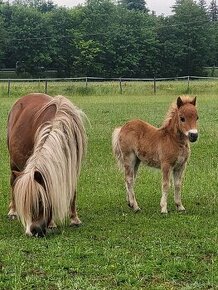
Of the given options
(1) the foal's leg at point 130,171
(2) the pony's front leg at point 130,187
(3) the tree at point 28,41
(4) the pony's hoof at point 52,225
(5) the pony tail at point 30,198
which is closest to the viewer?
(5) the pony tail at point 30,198

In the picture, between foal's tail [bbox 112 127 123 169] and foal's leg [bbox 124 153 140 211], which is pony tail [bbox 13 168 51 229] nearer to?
foal's leg [bbox 124 153 140 211]

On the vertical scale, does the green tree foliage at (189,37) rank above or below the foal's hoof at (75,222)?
above

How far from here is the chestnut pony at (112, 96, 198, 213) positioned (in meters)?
7.47

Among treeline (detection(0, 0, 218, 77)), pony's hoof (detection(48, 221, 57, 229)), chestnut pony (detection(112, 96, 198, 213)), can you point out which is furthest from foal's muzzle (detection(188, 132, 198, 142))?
treeline (detection(0, 0, 218, 77))

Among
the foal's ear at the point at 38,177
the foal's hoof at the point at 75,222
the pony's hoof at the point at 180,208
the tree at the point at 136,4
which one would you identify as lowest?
the pony's hoof at the point at 180,208

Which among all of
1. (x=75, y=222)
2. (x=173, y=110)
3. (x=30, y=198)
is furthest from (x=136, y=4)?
(x=30, y=198)

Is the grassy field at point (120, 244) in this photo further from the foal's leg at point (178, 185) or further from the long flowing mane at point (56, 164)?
the long flowing mane at point (56, 164)

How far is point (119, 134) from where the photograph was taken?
27.8ft

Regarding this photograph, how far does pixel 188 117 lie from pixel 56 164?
2206 mm

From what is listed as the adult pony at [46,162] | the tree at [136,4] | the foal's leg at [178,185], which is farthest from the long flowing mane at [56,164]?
the tree at [136,4]

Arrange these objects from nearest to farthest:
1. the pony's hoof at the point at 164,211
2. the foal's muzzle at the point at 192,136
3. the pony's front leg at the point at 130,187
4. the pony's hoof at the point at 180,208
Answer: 1. the foal's muzzle at the point at 192,136
2. the pony's hoof at the point at 164,211
3. the pony's hoof at the point at 180,208
4. the pony's front leg at the point at 130,187

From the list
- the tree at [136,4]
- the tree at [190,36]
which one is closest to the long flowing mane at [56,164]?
the tree at [190,36]

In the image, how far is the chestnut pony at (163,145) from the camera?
7473 mm

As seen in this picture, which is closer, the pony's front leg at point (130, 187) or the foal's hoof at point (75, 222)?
the foal's hoof at point (75, 222)
